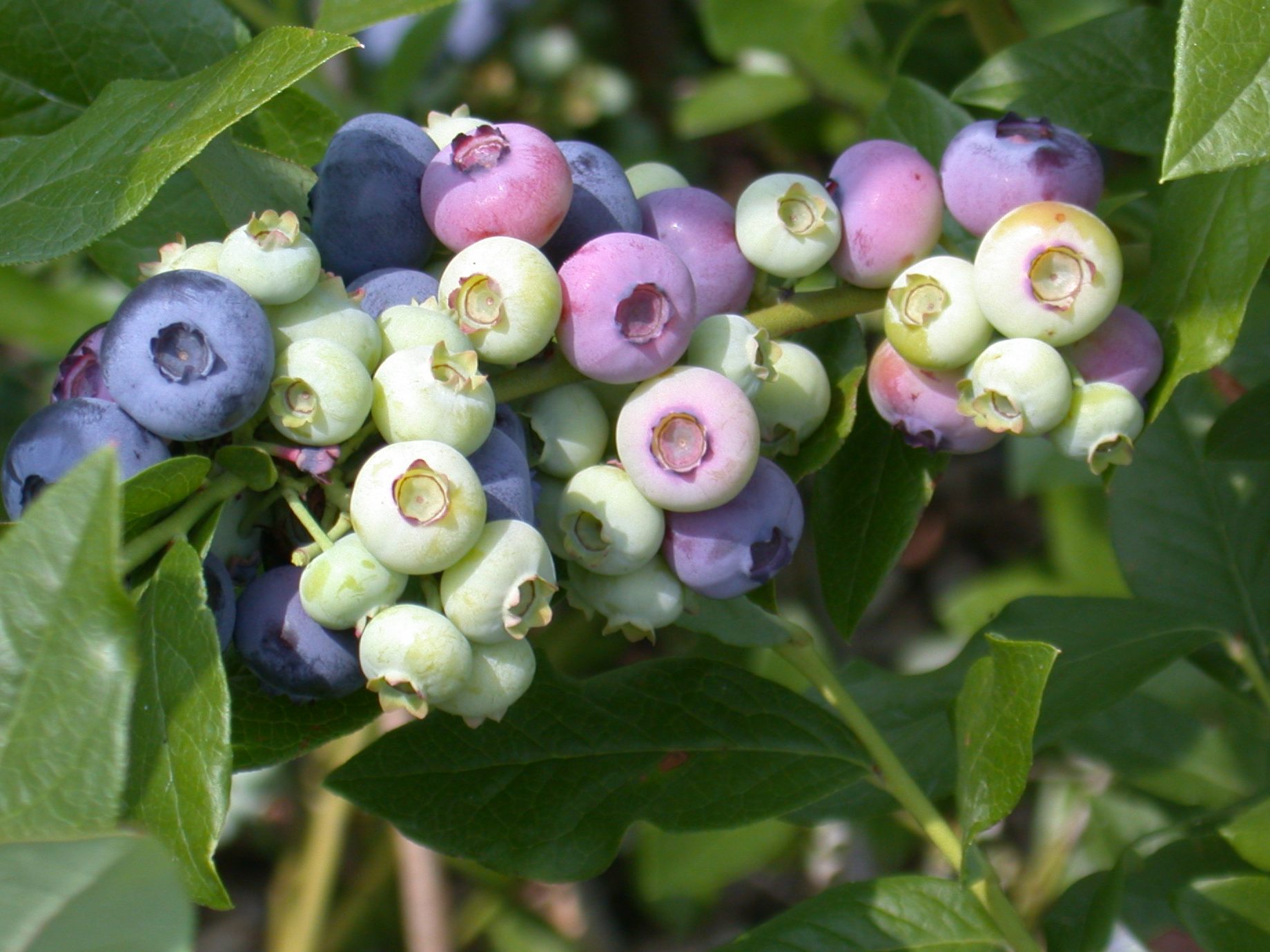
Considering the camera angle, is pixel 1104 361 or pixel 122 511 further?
pixel 1104 361

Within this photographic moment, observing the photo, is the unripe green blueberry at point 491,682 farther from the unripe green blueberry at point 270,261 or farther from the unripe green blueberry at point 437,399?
the unripe green blueberry at point 270,261

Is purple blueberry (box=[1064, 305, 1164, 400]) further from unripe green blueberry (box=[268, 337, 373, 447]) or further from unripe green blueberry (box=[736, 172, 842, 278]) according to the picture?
→ unripe green blueberry (box=[268, 337, 373, 447])

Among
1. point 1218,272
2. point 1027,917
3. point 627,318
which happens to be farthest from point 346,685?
point 1027,917

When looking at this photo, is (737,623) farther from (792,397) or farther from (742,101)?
(742,101)

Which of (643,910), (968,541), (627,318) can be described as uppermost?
(627,318)

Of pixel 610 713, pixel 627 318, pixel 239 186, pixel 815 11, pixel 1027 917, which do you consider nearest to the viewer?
pixel 627 318

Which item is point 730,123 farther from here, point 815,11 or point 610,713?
point 610,713

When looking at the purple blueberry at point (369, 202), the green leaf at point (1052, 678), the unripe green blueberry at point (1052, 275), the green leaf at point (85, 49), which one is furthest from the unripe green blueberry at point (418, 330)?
the green leaf at point (1052, 678)
